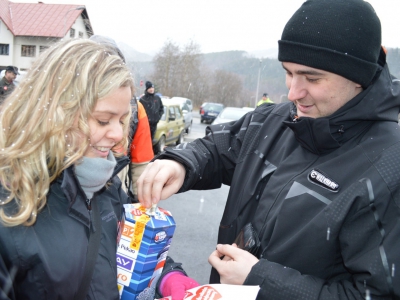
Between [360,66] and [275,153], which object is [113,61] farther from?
[360,66]

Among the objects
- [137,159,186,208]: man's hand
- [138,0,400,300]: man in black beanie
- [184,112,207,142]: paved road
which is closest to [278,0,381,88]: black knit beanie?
[138,0,400,300]: man in black beanie

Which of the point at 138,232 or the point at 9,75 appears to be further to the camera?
the point at 9,75

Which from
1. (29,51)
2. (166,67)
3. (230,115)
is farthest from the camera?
(166,67)

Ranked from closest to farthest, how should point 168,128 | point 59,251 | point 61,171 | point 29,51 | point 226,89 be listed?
1. point 59,251
2. point 61,171
3. point 29,51
4. point 168,128
5. point 226,89

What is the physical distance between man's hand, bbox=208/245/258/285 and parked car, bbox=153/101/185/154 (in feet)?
30.2

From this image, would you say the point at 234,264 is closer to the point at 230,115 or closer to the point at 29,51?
the point at 29,51

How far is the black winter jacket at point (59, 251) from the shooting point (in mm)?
1245

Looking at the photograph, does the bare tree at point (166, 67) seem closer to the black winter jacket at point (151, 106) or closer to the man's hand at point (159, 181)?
the black winter jacket at point (151, 106)

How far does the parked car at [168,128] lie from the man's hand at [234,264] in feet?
30.2

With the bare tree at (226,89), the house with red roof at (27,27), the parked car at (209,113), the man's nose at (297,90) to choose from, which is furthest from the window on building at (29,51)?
the bare tree at (226,89)

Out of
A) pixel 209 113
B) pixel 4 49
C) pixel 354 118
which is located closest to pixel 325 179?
pixel 354 118

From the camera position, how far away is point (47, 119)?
4.58ft

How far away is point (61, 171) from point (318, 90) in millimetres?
1161

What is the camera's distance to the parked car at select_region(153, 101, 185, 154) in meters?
11.0
